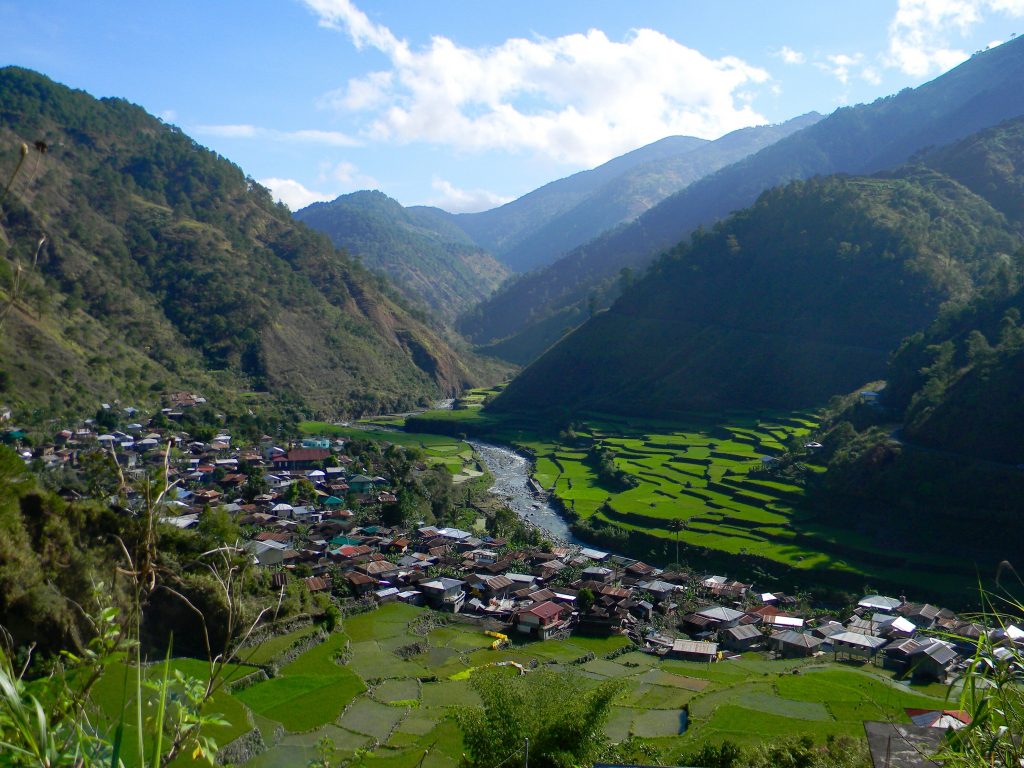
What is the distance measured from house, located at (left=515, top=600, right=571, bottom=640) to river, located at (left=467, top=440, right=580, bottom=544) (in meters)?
11.6

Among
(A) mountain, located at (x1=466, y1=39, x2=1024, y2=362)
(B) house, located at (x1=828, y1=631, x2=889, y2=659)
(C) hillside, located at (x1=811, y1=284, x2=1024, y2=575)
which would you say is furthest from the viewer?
(A) mountain, located at (x1=466, y1=39, x2=1024, y2=362)

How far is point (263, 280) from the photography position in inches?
3250

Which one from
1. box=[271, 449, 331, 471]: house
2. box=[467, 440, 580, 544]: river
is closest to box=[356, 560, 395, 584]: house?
box=[467, 440, 580, 544]: river

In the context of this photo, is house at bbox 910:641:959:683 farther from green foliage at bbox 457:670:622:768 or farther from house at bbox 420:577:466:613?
house at bbox 420:577:466:613

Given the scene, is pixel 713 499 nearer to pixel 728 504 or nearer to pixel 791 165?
pixel 728 504

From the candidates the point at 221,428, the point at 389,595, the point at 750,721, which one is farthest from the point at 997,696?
the point at 221,428

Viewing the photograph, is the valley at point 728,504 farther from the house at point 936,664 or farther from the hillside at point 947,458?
the house at point 936,664

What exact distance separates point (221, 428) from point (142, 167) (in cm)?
5501

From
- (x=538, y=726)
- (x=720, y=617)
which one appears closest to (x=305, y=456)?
(x=720, y=617)

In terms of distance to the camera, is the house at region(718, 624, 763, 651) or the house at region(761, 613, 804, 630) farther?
the house at region(761, 613, 804, 630)

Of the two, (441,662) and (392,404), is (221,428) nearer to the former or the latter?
(392,404)

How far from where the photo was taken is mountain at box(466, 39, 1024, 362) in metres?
132

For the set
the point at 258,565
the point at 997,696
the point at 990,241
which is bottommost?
the point at 258,565

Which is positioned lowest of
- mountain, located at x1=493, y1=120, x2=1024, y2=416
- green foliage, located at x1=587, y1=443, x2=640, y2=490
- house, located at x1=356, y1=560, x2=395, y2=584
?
green foliage, located at x1=587, y1=443, x2=640, y2=490
